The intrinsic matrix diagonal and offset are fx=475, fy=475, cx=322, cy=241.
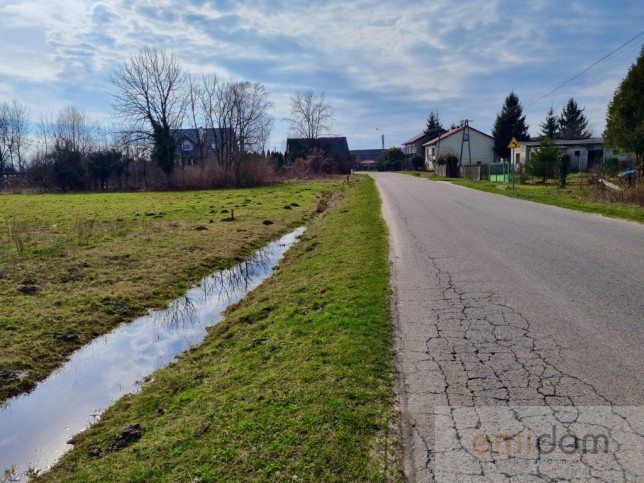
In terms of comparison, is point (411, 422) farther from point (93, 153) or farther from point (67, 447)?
point (93, 153)

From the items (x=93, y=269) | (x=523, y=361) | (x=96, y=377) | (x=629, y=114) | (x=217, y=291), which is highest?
(x=629, y=114)

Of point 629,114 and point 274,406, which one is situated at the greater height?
point 629,114

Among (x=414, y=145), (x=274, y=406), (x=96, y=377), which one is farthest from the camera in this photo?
(x=414, y=145)

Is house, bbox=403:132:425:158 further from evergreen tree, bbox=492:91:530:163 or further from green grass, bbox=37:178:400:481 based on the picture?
green grass, bbox=37:178:400:481

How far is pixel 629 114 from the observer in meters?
25.8

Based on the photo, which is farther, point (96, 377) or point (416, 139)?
point (416, 139)

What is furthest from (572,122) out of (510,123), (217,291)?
(217,291)

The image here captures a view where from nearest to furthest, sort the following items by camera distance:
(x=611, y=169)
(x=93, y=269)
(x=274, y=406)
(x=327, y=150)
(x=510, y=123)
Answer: (x=274, y=406), (x=93, y=269), (x=611, y=169), (x=510, y=123), (x=327, y=150)

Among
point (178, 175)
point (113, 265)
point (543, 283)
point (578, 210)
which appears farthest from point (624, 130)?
point (178, 175)

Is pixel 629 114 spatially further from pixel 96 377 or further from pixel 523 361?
pixel 96 377

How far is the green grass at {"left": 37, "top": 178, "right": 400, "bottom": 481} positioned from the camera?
347 centimetres

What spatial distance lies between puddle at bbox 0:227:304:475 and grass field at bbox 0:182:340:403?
1.16ft

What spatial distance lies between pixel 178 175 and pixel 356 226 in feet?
124

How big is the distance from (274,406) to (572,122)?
83.4m
